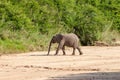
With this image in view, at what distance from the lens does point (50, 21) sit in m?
35.7

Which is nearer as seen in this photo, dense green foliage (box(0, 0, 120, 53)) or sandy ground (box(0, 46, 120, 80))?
sandy ground (box(0, 46, 120, 80))

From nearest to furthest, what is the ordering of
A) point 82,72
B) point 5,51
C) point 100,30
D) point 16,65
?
point 82,72, point 16,65, point 5,51, point 100,30

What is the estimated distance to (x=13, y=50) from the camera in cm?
2822

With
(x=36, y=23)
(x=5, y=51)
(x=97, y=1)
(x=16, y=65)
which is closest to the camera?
(x=16, y=65)

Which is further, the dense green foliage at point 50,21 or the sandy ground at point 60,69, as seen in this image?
the dense green foliage at point 50,21

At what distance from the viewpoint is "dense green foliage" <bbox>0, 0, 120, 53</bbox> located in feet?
100.0

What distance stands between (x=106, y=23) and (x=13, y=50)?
11797mm

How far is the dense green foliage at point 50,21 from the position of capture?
100.0 ft

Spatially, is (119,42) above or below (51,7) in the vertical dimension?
below

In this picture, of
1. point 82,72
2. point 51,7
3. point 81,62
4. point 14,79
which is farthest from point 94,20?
point 14,79

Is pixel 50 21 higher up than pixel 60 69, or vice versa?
pixel 50 21

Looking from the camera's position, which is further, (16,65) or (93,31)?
(93,31)

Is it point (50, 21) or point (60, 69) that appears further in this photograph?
point (50, 21)

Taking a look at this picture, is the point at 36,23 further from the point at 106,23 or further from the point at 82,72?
the point at 82,72
